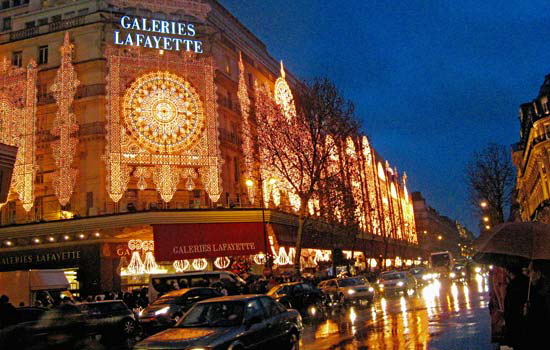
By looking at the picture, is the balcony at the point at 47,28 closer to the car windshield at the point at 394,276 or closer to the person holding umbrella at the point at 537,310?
the car windshield at the point at 394,276

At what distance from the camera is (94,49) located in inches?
1446

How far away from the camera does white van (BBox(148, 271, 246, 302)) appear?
2636cm

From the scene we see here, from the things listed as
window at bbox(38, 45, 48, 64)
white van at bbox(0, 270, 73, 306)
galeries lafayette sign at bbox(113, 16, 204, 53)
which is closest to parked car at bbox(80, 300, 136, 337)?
white van at bbox(0, 270, 73, 306)

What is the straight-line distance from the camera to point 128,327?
19.3 m

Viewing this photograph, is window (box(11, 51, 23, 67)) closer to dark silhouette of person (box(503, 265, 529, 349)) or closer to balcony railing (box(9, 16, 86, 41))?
balcony railing (box(9, 16, 86, 41))

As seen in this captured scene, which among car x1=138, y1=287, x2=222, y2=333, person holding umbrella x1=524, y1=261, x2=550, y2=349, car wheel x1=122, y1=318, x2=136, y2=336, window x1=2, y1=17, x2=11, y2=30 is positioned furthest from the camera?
window x1=2, y1=17, x2=11, y2=30

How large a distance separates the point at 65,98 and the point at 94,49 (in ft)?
14.2

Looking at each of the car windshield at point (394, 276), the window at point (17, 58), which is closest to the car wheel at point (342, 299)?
the car windshield at point (394, 276)

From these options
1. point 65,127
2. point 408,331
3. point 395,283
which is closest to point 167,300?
point 408,331

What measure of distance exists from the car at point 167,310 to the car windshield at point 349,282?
11788mm

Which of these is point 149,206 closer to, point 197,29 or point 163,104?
point 163,104

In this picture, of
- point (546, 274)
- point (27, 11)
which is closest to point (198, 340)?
point (546, 274)

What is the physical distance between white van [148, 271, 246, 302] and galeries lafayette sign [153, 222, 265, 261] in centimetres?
508

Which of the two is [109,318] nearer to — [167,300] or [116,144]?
[167,300]
